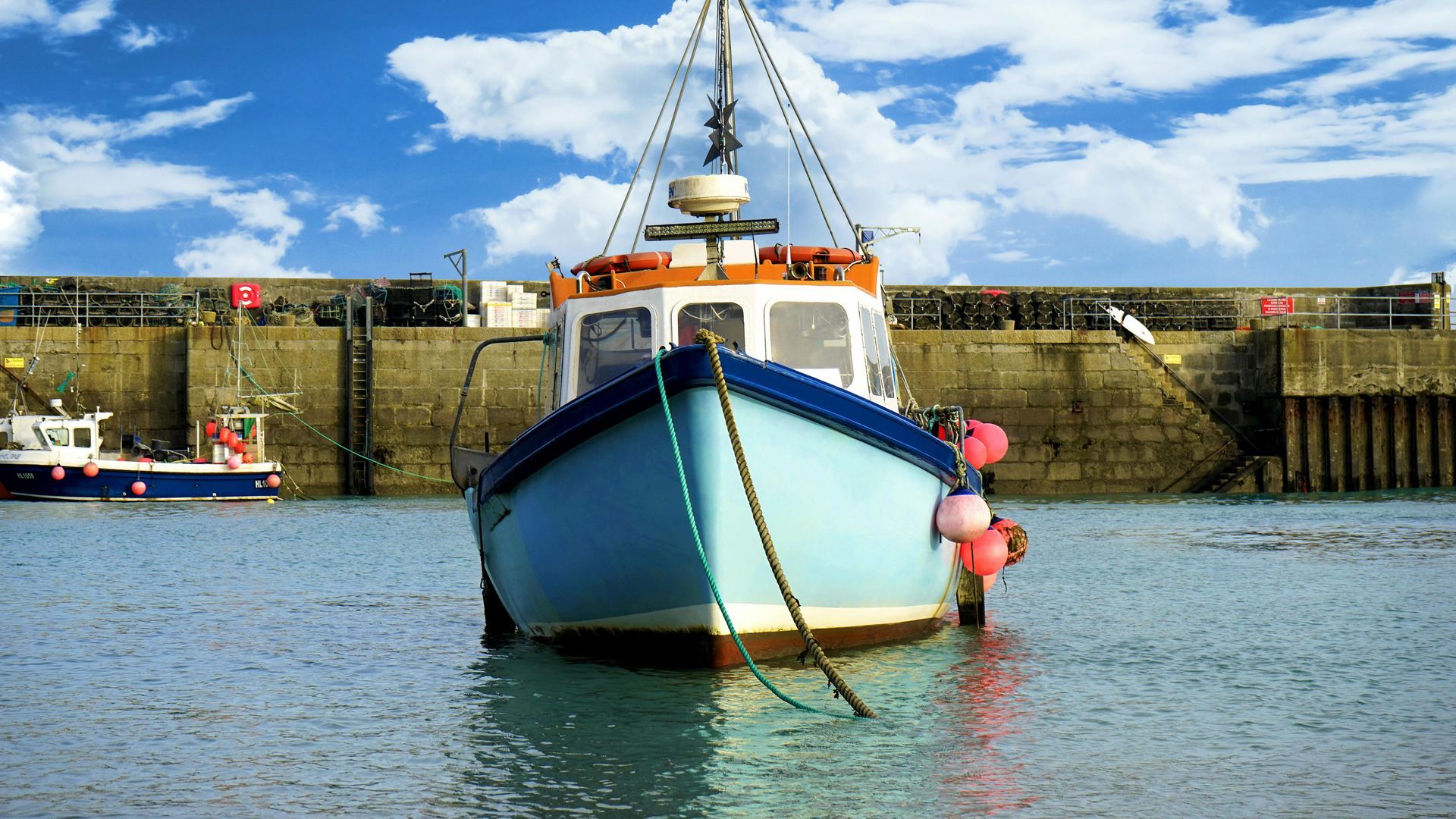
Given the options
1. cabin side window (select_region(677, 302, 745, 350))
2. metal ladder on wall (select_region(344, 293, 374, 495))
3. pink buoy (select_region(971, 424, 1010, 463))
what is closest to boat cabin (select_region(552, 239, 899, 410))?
cabin side window (select_region(677, 302, 745, 350))

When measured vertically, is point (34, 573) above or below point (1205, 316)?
below

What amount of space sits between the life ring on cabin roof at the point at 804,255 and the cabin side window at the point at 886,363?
22.4 inches

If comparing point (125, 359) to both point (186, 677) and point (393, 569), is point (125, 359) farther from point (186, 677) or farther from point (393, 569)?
point (186, 677)

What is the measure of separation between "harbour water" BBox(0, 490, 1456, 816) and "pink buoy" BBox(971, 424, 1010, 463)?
55.3 inches

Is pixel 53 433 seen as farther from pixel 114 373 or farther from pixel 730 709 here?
pixel 730 709

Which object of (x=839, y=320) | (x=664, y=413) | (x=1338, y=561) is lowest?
(x=1338, y=561)

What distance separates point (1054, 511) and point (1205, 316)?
37.1 feet

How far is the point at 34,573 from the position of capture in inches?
655

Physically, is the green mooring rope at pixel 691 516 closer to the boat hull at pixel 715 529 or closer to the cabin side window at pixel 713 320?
the boat hull at pixel 715 529

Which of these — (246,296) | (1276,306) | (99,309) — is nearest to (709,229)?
(246,296)

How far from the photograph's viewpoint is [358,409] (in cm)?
3073

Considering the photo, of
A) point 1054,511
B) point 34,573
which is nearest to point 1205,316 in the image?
→ point 1054,511

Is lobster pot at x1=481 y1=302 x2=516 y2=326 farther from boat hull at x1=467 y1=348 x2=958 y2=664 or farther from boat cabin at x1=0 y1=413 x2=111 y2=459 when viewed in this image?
boat hull at x1=467 y1=348 x2=958 y2=664

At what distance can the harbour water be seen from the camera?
21.9 ft
